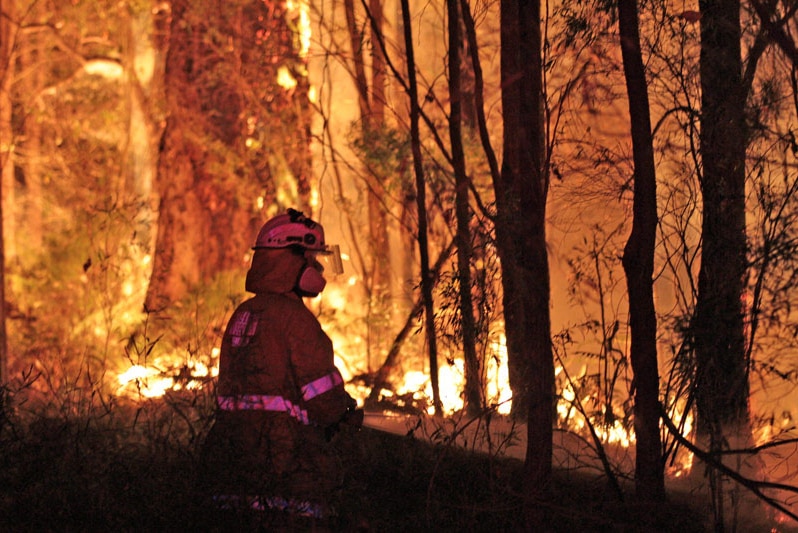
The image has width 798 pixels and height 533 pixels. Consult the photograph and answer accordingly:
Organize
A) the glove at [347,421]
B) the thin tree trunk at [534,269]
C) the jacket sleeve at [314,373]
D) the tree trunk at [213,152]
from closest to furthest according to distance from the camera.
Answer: the jacket sleeve at [314,373]
the glove at [347,421]
the thin tree trunk at [534,269]
the tree trunk at [213,152]

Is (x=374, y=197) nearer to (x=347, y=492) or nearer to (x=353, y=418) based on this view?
(x=347, y=492)

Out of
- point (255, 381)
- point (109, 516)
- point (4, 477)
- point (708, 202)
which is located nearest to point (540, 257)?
point (708, 202)

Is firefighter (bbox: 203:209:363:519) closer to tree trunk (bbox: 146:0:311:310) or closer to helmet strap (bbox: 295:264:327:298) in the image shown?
helmet strap (bbox: 295:264:327:298)

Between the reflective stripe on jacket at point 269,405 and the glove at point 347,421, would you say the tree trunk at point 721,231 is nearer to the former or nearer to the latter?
the glove at point 347,421

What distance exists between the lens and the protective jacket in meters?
5.29

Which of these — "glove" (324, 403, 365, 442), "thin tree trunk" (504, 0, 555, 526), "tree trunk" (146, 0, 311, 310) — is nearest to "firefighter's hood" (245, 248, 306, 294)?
"glove" (324, 403, 365, 442)

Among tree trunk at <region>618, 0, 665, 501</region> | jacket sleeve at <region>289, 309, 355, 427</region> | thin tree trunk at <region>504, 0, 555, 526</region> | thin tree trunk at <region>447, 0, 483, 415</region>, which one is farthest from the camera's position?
thin tree trunk at <region>447, 0, 483, 415</region>

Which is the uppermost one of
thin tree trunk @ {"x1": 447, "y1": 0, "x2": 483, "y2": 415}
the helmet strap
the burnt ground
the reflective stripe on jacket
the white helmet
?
thin tree trunk @ {"x1": 447, "y1": 0, "x2": 483, "y2": 415}

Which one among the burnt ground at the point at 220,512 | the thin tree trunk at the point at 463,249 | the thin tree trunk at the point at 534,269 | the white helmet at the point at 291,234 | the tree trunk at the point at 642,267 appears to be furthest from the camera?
the thin tree trunk at the point at 463,249

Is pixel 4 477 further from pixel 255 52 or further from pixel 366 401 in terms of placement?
pixel 255 52

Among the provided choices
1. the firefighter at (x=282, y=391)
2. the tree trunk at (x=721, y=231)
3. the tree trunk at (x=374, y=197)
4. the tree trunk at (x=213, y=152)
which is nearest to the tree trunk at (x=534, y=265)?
the tree trunk at (x=721, y=231)

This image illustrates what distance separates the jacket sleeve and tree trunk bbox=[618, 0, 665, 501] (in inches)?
77.4

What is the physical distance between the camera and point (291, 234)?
219 inches

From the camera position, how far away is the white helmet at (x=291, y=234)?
555 cm
